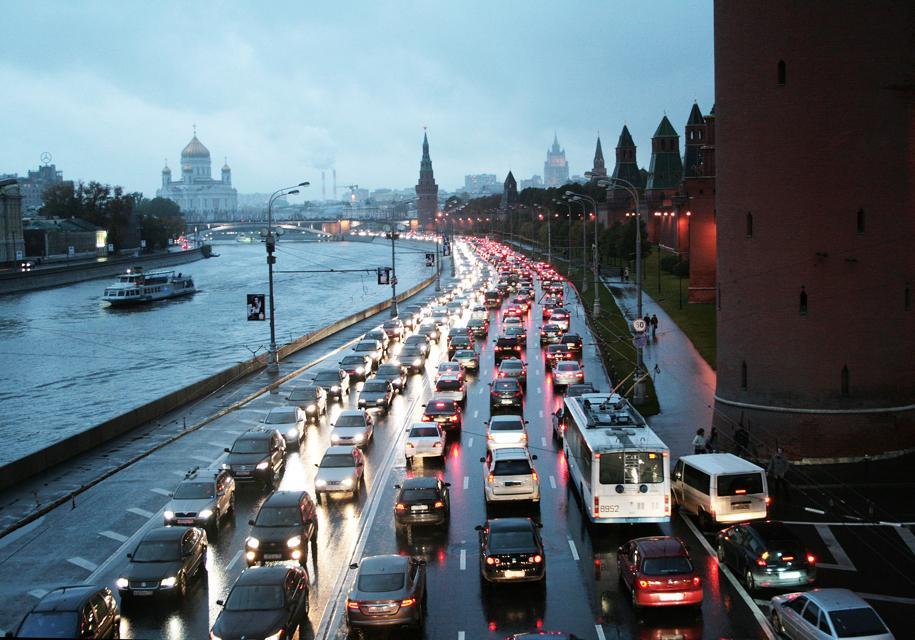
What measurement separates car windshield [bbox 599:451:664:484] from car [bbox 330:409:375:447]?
12.1m

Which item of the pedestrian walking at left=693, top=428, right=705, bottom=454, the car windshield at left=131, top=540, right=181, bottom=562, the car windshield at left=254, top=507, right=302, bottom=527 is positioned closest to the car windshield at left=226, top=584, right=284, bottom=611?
the car windshield at left=131, top=540, right=181, bottom=562

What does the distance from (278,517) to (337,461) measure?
570cm

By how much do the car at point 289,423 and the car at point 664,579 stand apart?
57.1 feet

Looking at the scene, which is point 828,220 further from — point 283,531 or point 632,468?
point 283,531

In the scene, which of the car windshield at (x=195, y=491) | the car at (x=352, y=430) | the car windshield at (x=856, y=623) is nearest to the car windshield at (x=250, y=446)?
the car at (x=352, y=430)

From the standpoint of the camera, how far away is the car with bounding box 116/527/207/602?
18797mm

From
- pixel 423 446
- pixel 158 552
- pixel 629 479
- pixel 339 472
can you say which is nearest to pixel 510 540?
pixel 629 479

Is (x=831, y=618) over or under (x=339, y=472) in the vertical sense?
over

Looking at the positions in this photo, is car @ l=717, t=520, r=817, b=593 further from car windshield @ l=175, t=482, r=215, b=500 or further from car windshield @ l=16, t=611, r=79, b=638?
car windshield @ l=175, t=482, r=215, b=500

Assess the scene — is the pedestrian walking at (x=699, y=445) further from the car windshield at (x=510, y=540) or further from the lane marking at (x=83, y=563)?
the lane marking at (x=83, y=563)

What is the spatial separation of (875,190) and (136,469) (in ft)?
75.1

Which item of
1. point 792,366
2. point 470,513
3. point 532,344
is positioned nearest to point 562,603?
point 470,513

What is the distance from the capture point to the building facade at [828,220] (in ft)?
94.2

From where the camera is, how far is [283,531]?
21062 mm
